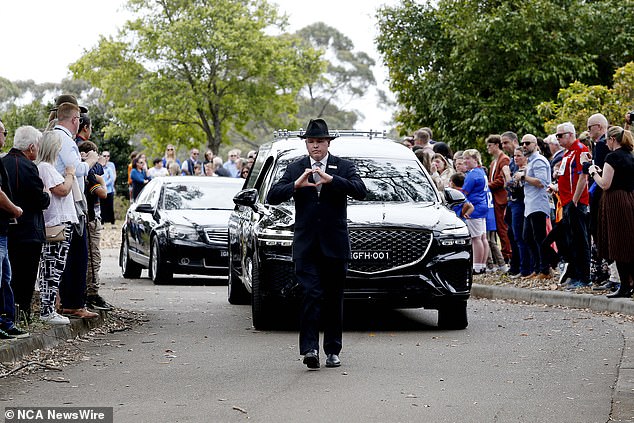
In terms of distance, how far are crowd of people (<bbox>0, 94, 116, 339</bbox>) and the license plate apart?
262 cm

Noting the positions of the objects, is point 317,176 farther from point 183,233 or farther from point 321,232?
point 183,233

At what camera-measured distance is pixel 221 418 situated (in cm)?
734

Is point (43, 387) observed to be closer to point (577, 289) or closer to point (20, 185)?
point (20, 185)

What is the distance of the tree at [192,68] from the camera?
68.5 meters

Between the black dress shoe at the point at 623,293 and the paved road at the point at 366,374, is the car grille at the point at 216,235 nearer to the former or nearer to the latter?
the paved road at the point at 366,374

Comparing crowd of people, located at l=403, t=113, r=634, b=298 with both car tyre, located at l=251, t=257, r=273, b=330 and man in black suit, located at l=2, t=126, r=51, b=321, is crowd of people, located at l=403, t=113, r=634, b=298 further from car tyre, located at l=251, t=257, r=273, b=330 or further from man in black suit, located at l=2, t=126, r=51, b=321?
man in black suit, located at l=2, t=126, r=51, b=321

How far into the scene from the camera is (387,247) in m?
11.7

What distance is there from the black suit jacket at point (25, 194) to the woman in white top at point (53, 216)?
16.5 inches

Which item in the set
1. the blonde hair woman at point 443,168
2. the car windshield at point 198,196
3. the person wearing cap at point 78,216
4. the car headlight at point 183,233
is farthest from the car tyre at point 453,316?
the car windshield at point 198,196

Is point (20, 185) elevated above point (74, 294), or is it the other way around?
point (20, 185)

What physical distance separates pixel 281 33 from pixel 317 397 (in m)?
65.9

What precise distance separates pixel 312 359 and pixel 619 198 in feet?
19.0

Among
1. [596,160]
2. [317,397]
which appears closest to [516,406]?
[317,397]

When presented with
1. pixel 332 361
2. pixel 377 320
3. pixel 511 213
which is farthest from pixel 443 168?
pixel 332 361
